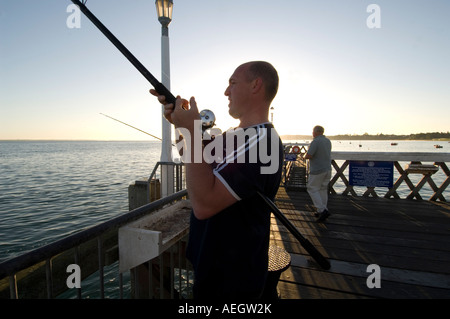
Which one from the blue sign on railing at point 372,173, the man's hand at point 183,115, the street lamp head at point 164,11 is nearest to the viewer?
the man's hand at point 183,115

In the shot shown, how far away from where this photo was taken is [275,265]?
2166 millimetres

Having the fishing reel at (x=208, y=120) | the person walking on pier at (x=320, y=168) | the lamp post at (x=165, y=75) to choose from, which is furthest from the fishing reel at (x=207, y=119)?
the lamp post at (x=165, y=75)

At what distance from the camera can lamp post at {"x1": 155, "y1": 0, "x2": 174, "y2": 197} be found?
8.05m

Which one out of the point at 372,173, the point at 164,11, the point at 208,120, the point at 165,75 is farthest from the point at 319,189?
the point at 164,11

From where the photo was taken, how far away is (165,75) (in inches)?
332

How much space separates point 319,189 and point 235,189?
529 cm

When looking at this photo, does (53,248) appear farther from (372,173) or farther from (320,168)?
(372,173)

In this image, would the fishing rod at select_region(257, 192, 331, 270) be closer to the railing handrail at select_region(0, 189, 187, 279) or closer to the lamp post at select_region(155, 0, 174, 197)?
the railing handrail at select_region(0, 189, 187, 279)

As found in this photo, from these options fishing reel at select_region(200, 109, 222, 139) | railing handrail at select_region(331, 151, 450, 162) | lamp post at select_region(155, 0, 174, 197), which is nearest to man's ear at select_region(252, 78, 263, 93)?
fishing reel at select_region(200, 109, 222, 139)

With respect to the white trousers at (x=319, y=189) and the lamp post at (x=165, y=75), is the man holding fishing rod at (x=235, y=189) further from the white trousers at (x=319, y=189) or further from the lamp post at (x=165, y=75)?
the lamp post at (x=165, y=75)

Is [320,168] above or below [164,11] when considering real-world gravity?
below

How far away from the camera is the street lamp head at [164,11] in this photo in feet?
26.0

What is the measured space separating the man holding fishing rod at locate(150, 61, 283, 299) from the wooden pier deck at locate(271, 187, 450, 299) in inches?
80.4
